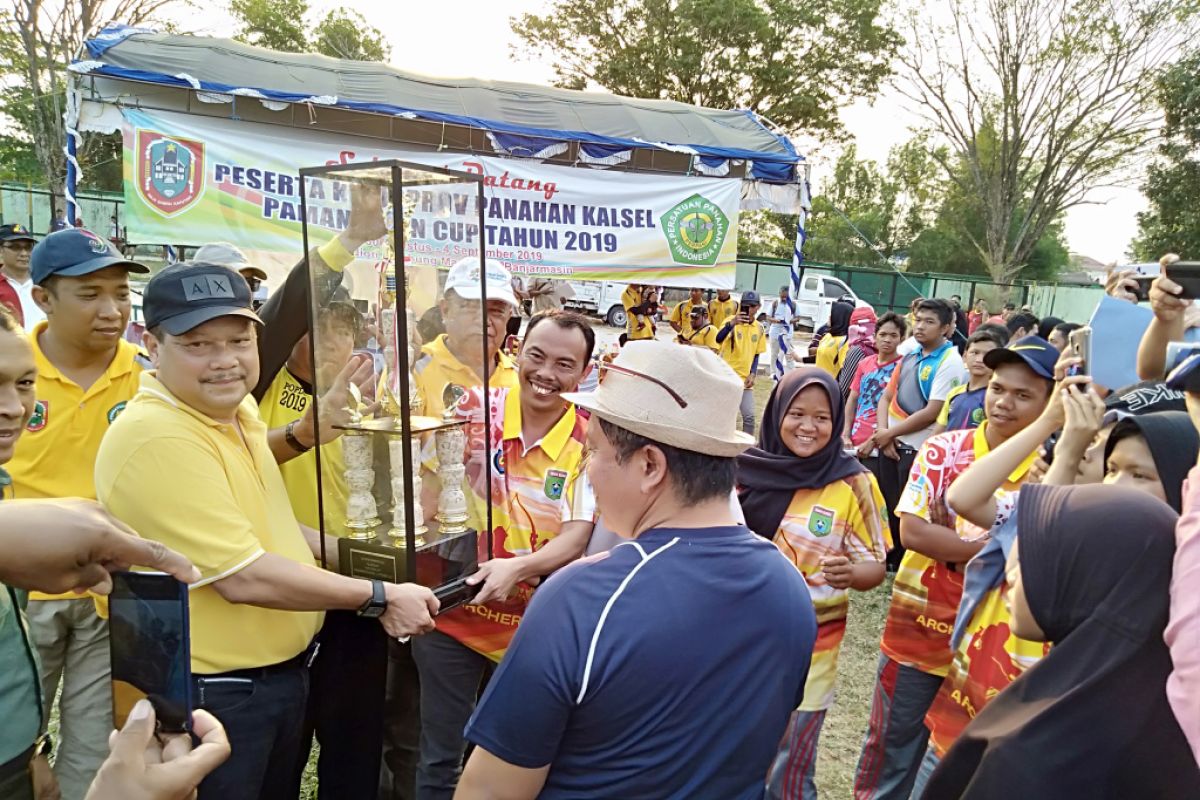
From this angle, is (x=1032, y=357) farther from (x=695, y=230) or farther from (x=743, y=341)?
(x=743, y=341)

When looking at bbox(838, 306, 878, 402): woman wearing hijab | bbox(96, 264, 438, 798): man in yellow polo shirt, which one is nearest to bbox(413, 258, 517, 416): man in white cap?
bbox(96, 264, 438, 798): man in yellow polo shirt

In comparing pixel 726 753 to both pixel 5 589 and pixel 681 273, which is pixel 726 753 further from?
pixel 681 273

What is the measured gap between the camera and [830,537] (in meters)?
2.68

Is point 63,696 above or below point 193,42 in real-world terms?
below

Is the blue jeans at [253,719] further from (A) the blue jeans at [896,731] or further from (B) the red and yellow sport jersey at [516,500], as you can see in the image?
(A) the blue jeans at [896,731]

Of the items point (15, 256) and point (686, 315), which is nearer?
point (15, 256)

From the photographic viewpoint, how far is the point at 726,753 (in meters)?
1.34

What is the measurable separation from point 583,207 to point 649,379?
19.5 feet

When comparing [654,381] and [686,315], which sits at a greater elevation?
[654,381]

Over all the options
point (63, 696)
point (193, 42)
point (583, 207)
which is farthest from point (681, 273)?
point (63, 696)

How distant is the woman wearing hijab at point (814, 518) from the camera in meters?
2.60

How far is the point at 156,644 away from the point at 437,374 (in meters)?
1.21

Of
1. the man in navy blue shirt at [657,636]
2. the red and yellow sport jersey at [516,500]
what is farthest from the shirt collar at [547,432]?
the man in navy blue shirt at [657,636]

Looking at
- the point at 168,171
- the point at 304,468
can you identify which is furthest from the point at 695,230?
the point at 304,468
